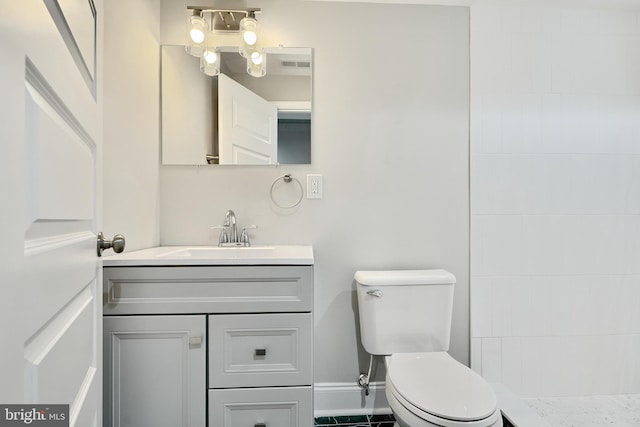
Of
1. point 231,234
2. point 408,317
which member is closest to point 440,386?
point 408,317

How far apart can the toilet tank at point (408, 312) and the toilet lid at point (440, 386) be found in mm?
78

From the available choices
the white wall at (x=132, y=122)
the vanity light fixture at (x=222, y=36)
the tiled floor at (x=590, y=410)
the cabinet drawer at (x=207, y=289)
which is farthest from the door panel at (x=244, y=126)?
the tiled floor at (x=590, y=410)

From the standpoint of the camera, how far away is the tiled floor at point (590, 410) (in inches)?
60.1

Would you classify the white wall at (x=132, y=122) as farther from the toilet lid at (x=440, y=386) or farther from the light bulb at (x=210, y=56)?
the toilet lid at (x=440, y=386)

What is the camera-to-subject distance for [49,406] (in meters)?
0.46

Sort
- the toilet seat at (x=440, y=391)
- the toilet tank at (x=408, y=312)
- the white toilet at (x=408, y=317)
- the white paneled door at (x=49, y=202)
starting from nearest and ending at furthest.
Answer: the white paneled door at (x=49, y=202), the toilet seat at (x=440, y=391), the white toilet at (x=408, y=317), the toilet tank at (x=408, y=312)

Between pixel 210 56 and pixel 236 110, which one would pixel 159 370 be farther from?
pixel 210 56

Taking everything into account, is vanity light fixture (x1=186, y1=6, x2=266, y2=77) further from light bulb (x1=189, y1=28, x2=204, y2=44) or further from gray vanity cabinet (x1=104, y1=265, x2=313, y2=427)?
gray vanity cabinet (x1=104, y1=265, x2=313, y2=427)

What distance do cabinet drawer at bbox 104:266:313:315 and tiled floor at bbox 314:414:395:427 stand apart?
2.59 ft

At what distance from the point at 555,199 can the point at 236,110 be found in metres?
1.75

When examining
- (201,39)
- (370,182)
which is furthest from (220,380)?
(201,39)

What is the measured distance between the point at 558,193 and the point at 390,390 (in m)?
1.38

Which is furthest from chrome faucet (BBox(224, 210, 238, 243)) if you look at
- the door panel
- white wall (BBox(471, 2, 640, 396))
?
white wall (BBox(471, 2, 640, 396))

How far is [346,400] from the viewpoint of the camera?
5.36 ft
